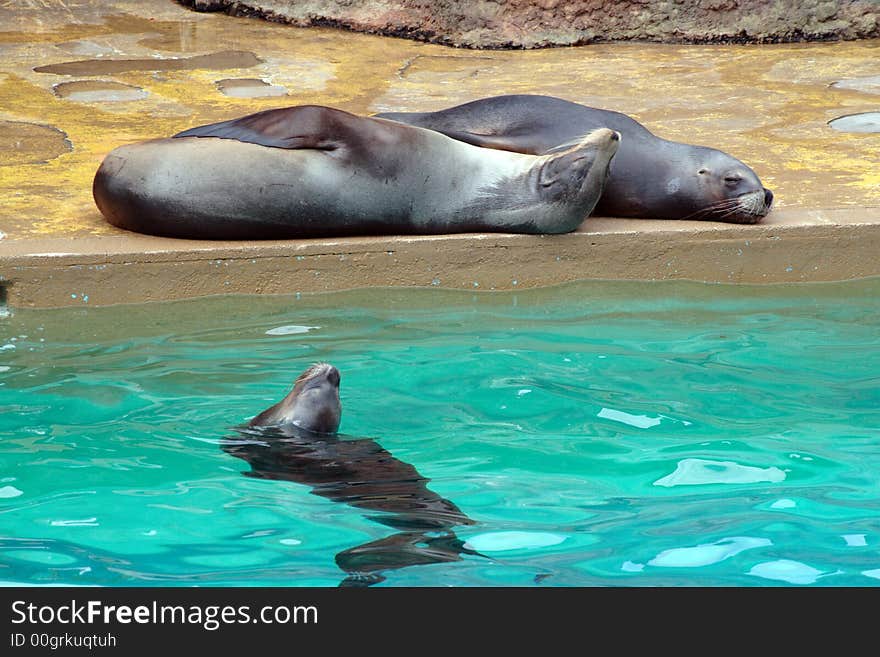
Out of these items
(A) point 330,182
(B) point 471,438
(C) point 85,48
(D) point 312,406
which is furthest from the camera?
(C) point 85,48

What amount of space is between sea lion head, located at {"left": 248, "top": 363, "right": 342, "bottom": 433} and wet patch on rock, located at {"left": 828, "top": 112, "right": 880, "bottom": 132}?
4.20m

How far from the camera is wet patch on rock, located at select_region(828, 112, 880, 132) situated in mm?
6848

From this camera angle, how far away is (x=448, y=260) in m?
5.31

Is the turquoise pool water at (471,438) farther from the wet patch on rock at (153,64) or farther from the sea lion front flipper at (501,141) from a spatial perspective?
the wet patch on rock at (153,64)

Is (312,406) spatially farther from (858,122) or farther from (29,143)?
(858,122)

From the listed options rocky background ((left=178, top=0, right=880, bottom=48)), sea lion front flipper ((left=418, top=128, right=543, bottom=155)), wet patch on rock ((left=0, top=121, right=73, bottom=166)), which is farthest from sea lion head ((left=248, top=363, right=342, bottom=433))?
rocky background ((left=178, top=0, right=880, bottom=48))

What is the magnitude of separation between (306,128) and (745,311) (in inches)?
78.1

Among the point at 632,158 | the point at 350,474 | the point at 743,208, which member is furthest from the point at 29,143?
the point at 350,474

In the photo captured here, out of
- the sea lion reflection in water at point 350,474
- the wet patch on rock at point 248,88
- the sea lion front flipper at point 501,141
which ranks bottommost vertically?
the sea lion reflection in water at point 350,474

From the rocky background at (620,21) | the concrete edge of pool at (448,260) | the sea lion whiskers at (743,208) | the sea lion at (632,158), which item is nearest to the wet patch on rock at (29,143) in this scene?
the concrete edge of pool at (448,260)

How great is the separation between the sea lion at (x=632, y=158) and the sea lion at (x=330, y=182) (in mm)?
268

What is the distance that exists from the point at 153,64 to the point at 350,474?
19.4ft

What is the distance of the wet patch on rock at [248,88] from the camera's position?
302 inches

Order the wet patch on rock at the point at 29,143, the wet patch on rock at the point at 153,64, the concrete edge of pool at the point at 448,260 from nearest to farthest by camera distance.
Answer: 1. the concrete edge of pool at the point at 448,260
2. the wet patch on rock at the point at 29,143
3. the wet patch on rock at the point at 153,64
